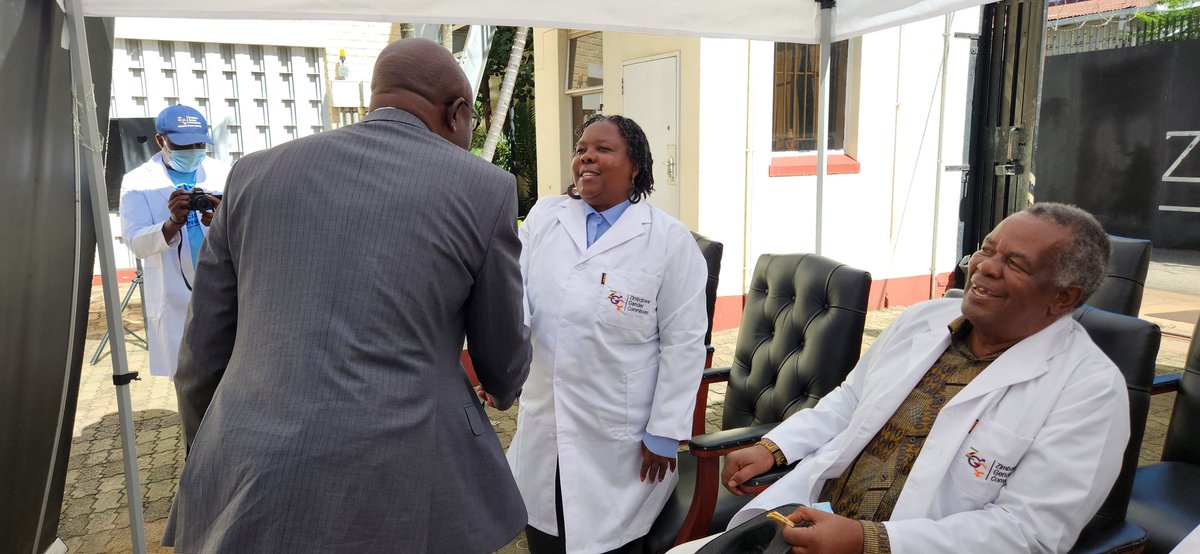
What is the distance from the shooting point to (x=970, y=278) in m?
1.90

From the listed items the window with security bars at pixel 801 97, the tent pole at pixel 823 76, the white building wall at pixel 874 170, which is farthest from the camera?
the window with security bars at pixel 801 97

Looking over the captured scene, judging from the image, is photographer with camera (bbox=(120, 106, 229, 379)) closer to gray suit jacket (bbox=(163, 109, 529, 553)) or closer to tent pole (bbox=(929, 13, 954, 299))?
gray suit jacket (bbox=(163, 109, 529, 553))

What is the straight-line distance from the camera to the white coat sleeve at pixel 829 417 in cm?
211

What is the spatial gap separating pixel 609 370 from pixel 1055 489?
1.19 meters

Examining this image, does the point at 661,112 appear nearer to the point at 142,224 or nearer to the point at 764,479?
the point at 142,224

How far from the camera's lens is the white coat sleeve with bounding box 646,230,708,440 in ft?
7.43

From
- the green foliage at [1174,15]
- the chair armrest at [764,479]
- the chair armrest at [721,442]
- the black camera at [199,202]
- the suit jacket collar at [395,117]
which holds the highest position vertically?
the green foliage at [1174,15]

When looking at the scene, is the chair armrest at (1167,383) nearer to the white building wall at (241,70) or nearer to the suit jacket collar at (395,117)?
the suit jacket collar at (395,117)

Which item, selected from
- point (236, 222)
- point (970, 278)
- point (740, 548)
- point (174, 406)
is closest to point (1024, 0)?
point (970, 278)

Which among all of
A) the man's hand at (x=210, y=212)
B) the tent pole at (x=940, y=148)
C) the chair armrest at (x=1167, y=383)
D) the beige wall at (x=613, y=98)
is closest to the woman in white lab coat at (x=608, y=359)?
the chair armrest at (x=1167, y=383)

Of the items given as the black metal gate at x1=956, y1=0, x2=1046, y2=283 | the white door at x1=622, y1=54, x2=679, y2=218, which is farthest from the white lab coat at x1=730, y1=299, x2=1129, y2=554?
the white door at x1=622, y1=54, x2=679, y2=218

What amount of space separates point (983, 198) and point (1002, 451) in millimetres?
5853

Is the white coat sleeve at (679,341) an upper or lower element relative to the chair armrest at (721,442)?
upper

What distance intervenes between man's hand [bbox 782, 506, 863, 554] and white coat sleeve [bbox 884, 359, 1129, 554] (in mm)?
82
